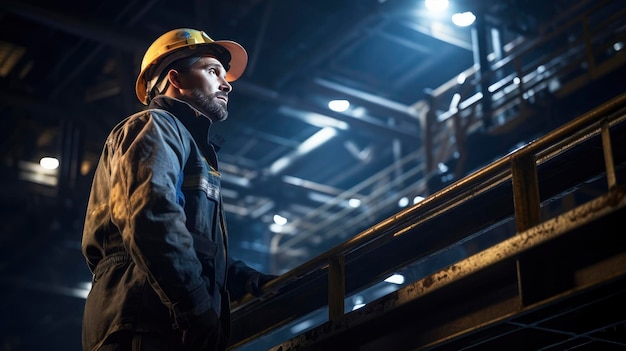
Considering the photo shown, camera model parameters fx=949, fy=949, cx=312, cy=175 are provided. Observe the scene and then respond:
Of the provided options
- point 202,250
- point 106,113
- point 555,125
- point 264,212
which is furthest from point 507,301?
point 264,212

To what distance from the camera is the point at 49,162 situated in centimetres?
1652

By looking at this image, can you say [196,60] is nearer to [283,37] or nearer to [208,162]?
[208,162]

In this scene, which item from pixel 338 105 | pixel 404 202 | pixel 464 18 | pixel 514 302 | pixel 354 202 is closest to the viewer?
pixel 514 302

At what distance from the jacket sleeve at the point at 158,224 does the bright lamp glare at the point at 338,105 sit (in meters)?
11.3

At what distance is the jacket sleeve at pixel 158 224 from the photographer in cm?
406

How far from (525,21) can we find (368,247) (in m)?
9.94

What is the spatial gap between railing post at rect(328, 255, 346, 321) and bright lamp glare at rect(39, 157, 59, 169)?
12086mm

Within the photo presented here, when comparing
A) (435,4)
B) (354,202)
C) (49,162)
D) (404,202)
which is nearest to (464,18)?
(435,4)

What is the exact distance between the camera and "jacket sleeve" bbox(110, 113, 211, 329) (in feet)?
13.3

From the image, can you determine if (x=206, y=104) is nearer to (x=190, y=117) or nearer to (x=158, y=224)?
(x=190, y=117)

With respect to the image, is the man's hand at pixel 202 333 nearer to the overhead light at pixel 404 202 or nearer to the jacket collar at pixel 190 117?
the jacket collar at pixel 190 117

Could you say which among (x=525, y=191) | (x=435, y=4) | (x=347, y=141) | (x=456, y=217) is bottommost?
(x=525, y=191)

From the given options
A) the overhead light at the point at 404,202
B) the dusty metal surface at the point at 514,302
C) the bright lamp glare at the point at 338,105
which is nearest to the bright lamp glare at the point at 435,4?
the bright lamp glare at the point at 338,105

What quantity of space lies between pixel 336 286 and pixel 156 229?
1.46 metres
